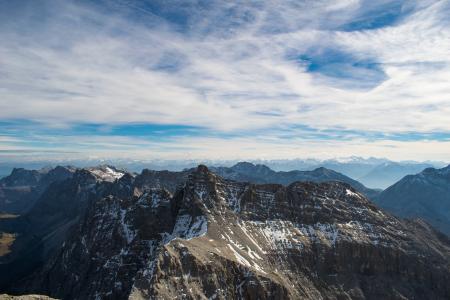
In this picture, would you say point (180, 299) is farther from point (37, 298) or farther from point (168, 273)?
point (37, 298)

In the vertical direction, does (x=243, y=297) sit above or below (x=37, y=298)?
below

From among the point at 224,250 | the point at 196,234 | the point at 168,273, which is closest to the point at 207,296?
the point at 168,273

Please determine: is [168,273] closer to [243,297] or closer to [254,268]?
[243,297]

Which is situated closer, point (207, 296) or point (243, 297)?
point (207, 296)

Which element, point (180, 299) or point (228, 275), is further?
point (228, 275)

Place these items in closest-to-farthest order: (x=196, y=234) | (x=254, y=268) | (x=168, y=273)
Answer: (x=168, y=273), (x=254, y=268), (x=196, y=234)

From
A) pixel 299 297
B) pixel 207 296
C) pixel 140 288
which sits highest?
pixel 140 288

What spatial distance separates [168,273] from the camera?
14950 cm

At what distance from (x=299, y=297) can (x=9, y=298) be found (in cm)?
12811

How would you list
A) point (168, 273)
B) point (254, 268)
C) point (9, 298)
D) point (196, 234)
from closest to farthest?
point (9, 298), point (168, 273), point (254, 268), point (196, 234)

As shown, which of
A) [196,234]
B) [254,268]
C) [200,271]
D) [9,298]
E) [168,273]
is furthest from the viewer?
[196,234]

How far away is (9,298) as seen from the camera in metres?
108

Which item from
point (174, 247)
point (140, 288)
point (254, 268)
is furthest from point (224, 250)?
point (140, 288)

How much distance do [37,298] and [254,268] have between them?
9778 cm
